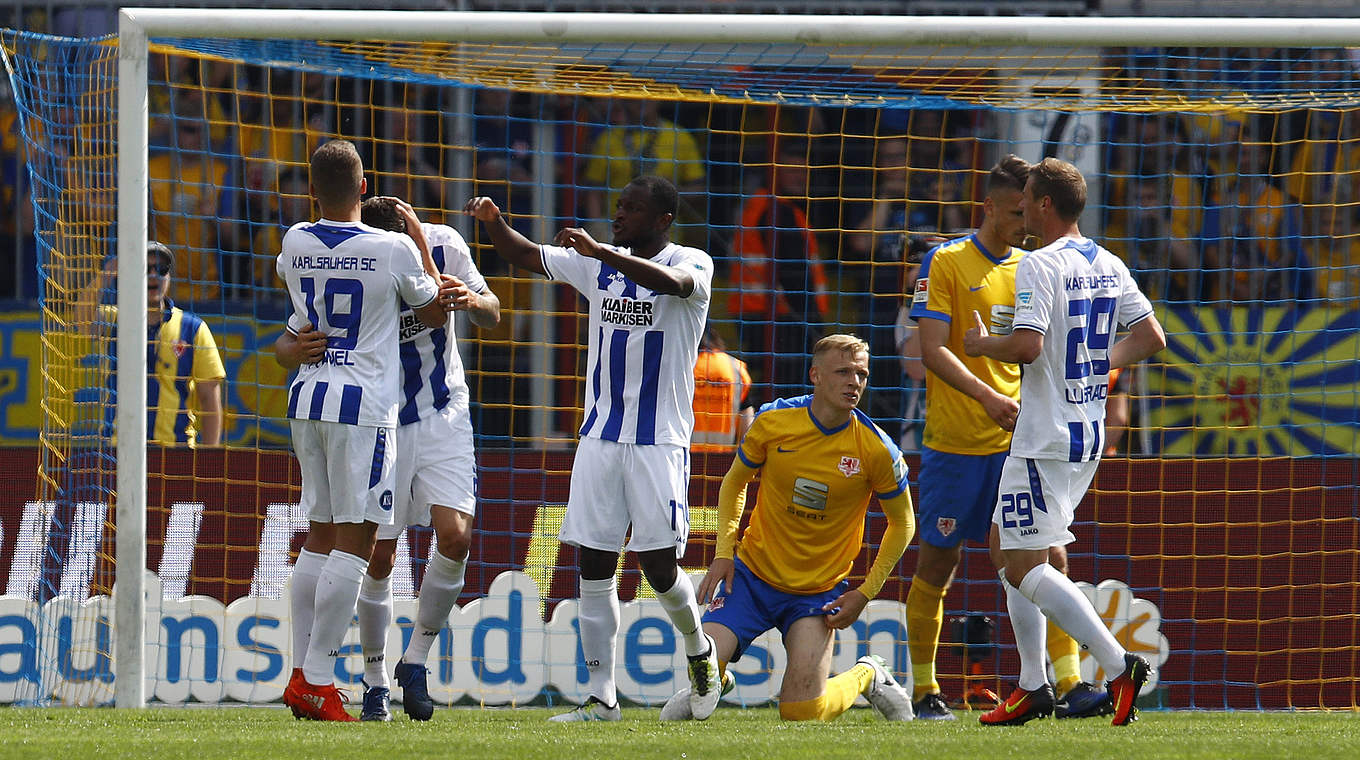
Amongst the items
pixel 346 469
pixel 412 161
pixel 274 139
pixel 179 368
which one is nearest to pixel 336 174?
pixel 346 469

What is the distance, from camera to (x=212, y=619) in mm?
6594

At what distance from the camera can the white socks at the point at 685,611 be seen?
206 inches

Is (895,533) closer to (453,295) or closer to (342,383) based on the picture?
(453,295)

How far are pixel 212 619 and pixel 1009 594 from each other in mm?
3259

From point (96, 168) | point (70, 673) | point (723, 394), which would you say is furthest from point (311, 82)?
point (70, 673)

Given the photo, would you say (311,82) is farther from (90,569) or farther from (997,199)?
(997,199)

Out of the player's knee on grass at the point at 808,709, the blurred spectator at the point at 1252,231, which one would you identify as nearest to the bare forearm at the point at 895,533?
the player's knee on grass at the point at 808,709

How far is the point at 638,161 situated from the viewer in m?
8.58

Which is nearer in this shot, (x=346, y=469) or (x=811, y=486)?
(x=346, y=469)

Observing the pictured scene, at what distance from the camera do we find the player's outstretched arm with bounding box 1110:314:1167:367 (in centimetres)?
527

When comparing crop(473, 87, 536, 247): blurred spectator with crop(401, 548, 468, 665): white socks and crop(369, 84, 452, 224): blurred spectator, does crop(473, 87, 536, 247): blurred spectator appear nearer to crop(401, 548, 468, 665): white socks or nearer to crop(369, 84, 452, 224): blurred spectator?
crop(369, 84, 452, 224): blurred spectator

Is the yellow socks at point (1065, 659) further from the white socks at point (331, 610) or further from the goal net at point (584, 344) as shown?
the white socks at point (331, 610)

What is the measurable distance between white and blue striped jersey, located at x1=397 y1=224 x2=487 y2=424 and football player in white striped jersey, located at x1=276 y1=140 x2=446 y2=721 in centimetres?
31

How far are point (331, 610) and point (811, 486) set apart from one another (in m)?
1.75
